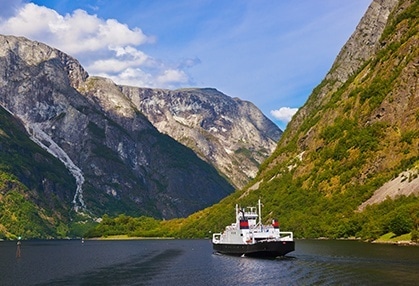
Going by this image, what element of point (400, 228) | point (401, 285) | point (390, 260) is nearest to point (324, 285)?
point (401, 285)

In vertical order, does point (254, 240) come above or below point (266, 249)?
above

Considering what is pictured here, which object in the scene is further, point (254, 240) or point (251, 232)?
point (251, 232)

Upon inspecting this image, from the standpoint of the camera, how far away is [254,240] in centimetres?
16962

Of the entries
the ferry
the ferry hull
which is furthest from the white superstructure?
the ferry hull

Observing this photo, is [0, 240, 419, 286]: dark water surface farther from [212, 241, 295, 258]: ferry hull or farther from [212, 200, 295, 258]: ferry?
[212, 200, 295, 258]: ferry

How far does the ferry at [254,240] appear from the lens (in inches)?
6289

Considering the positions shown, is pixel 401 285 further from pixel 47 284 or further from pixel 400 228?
pixel 400 228

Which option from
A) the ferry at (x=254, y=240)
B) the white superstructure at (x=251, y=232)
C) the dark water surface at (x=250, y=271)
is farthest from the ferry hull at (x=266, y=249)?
the dark water surface at (x=250, y=271)

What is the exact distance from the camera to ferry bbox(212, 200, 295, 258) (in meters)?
160

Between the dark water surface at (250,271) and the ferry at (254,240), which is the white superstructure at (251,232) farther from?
the dark water surface at (250,271)

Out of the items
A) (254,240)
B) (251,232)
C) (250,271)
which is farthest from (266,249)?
(250,271)

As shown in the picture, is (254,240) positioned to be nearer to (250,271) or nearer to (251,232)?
(251,232)

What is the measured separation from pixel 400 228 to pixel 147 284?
107 metres

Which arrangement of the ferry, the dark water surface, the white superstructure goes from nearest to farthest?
1. the dark water surface
2. the ferry
3. the white superstructure
